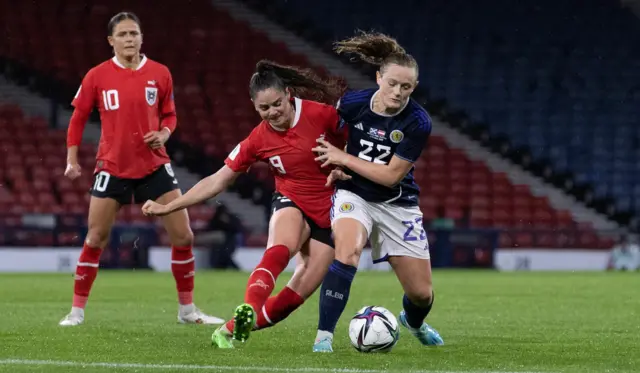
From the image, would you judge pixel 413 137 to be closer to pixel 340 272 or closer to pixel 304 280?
pixel 340 272

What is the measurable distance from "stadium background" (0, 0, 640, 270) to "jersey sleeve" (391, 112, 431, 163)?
39.5 feet

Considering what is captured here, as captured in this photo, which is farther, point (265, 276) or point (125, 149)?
point (125, 149)

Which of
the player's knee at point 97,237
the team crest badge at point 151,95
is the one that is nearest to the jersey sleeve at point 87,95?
the team crest badge at point 151,95

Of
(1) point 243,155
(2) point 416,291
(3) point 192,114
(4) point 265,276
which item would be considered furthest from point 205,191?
(3) point 192,114

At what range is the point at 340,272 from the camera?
622 cm

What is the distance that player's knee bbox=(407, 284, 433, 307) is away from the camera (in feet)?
22.1

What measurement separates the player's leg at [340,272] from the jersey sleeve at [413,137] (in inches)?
15.3

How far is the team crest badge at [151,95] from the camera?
8289mm

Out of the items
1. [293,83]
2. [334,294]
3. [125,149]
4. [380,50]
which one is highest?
[380,50]

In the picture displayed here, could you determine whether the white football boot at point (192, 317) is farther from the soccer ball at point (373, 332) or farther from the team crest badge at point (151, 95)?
the soccer ball at point (373, 332)

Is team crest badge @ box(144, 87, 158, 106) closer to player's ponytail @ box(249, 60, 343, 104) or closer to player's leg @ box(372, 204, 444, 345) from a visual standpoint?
player's ponytail @ box(249, 60, 343, 104)

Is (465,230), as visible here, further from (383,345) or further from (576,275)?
(383,345)

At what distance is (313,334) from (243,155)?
1393mm

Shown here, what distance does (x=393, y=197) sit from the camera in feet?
21.8
